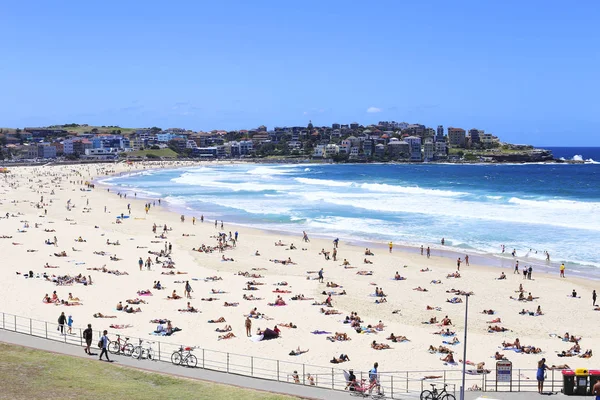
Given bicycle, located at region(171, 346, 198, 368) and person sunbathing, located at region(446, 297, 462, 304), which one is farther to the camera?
person sunbathing, located at region(446, 297, 462, 304)

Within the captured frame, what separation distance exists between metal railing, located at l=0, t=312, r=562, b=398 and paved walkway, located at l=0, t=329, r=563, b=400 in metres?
0.35

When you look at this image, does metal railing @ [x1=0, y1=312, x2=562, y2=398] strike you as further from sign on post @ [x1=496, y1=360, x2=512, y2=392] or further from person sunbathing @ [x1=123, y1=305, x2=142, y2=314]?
person sunbathing @ [x1=123, y1=305, x2=142, y2=314]

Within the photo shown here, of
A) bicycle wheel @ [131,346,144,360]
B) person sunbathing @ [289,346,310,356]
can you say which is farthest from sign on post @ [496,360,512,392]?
bicycle wheel @ [131,346,144,360]

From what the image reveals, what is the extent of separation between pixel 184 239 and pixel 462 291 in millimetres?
18449

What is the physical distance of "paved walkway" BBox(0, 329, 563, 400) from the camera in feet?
43.0

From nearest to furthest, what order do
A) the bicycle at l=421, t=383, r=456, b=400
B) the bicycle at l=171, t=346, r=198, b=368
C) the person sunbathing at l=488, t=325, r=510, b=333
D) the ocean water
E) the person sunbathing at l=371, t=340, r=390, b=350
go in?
the bicycle at l=421, t=383, r=456, b=400 < the bicycle at l=171, t=346, r=198, b=368 < the person sunbathing at l=371, t=340, r=390, b=350 < the person sunbathing at l=488, t=325, r=510, b=333 < the ocean water

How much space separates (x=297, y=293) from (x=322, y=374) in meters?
10.7

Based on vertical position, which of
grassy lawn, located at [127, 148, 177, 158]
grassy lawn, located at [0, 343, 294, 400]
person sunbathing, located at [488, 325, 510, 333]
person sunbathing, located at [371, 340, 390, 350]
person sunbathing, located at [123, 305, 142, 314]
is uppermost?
grassy lawn, located at [127, 148, 177, 158]

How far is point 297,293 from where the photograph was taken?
25203mm

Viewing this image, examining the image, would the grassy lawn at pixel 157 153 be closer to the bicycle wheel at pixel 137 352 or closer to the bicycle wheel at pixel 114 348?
the bicycle wheel at pixel 114 348

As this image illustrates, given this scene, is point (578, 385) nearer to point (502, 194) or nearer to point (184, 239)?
point (184, 239)

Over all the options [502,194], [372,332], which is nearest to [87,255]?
[372,332]

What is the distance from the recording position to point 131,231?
41.6 metres

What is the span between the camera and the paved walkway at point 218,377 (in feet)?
43.0
